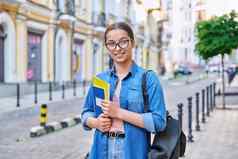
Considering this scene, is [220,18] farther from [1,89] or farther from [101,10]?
[101,10]

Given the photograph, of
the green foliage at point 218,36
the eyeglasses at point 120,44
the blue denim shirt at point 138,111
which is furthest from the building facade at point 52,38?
the blue denim shirt at point 138,111

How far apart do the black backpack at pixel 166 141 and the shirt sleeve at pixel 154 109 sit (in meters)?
0.03

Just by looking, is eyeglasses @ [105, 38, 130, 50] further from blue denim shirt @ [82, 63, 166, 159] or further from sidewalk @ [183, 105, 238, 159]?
sidewalk @ [183, 105, 238, 159]

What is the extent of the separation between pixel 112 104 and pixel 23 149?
263 inches

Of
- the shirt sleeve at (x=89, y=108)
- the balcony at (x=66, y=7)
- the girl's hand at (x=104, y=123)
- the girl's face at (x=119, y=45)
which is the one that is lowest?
the girl's hand at (x=104, y=123)

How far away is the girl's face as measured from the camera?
10.7 feet

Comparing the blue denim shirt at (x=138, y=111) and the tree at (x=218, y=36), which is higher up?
the tree at (x=218, y=36)

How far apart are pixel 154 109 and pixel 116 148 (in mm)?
334

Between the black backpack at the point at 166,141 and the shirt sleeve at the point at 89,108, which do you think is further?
the shirt sleeve at the point at 89,108

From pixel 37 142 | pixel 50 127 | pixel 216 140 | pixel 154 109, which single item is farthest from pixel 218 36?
pixel 154 109

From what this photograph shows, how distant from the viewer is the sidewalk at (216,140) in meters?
8.80

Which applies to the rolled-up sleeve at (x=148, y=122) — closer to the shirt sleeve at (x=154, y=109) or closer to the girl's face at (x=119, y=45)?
the shirt sleeve at (x=154, y=109)

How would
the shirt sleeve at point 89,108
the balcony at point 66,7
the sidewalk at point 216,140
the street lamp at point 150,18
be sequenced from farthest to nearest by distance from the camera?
1. the street lamp at point 150,18
2. the balcony at point 66,7
3. the sidewalk at point 216,140
4. the shirt sleeve at point 89,108

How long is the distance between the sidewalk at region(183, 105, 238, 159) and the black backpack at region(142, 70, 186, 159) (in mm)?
5338
